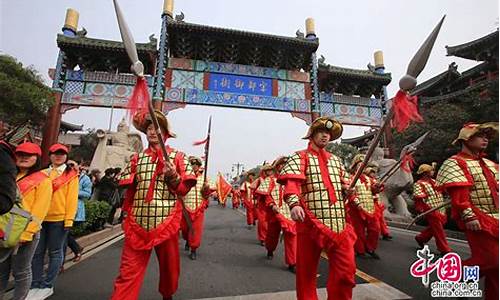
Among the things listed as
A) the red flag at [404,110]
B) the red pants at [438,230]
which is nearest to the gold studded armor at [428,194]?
the red pants at [438,230]

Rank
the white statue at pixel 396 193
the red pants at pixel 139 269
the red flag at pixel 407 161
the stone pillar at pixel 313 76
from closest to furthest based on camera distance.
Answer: the red pants at pixel 139 269 → the red flag at pixel 407 161 → the white statue at pixel 396 193 → the stone pillar at pixel 313 76

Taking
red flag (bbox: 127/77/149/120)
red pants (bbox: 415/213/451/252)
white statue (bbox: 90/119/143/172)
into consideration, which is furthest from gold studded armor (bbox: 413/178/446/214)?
white statue (bbox: 90/119/143/172)

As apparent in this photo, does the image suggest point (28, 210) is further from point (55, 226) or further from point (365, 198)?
point (365, 198)

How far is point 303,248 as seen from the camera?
2.47 m

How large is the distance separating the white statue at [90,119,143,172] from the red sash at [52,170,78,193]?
394 inches

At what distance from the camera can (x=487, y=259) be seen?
2344 mm

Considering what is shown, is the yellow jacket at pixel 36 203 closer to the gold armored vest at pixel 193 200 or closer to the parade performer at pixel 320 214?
the parade performer at pixel 320 214

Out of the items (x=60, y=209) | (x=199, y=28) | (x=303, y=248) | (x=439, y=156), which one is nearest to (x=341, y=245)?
(x=303, y=248)

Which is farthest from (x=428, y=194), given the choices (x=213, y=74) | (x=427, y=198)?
(x=213, y=74)

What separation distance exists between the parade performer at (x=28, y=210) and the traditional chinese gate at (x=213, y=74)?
11.7 m

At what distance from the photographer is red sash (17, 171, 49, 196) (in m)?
2.41

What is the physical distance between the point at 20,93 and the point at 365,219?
1389cm

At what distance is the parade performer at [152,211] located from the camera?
2.25 meters

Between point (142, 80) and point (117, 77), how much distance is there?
44.8 ft
